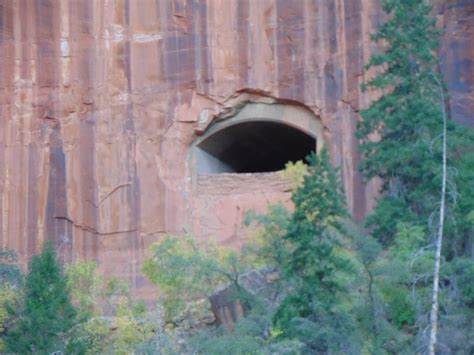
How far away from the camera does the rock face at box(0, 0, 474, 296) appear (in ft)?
84.5

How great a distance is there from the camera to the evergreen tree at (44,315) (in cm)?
1803

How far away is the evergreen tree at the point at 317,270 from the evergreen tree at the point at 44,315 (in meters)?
2.91

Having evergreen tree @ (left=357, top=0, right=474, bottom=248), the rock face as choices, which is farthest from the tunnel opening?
→ evergreen tree @ (left=357, top=0, right=474, bottom=248)

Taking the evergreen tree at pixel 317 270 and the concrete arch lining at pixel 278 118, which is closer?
the evergreen tree at pixel 317 270

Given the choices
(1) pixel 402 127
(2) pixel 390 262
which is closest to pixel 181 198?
(1) pixel 402 127

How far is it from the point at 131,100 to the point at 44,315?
28.8ft

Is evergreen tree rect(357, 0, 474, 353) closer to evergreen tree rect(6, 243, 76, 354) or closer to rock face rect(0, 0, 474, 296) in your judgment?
rock face rect(0, 0, 474, 296)

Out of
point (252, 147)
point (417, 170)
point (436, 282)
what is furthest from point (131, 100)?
point (436, 282)

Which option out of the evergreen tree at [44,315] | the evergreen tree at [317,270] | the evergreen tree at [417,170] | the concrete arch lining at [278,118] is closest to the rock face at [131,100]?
→ the concrete arch lining at [278,118]

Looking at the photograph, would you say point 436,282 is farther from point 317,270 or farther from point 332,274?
point 317,270

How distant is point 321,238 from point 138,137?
8.32 metres

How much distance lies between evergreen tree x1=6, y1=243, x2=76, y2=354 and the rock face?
690 cm

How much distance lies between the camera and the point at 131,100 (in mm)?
26188

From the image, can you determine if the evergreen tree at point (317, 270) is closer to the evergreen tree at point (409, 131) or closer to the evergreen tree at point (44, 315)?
the evergreen tree at point (409, 131)
